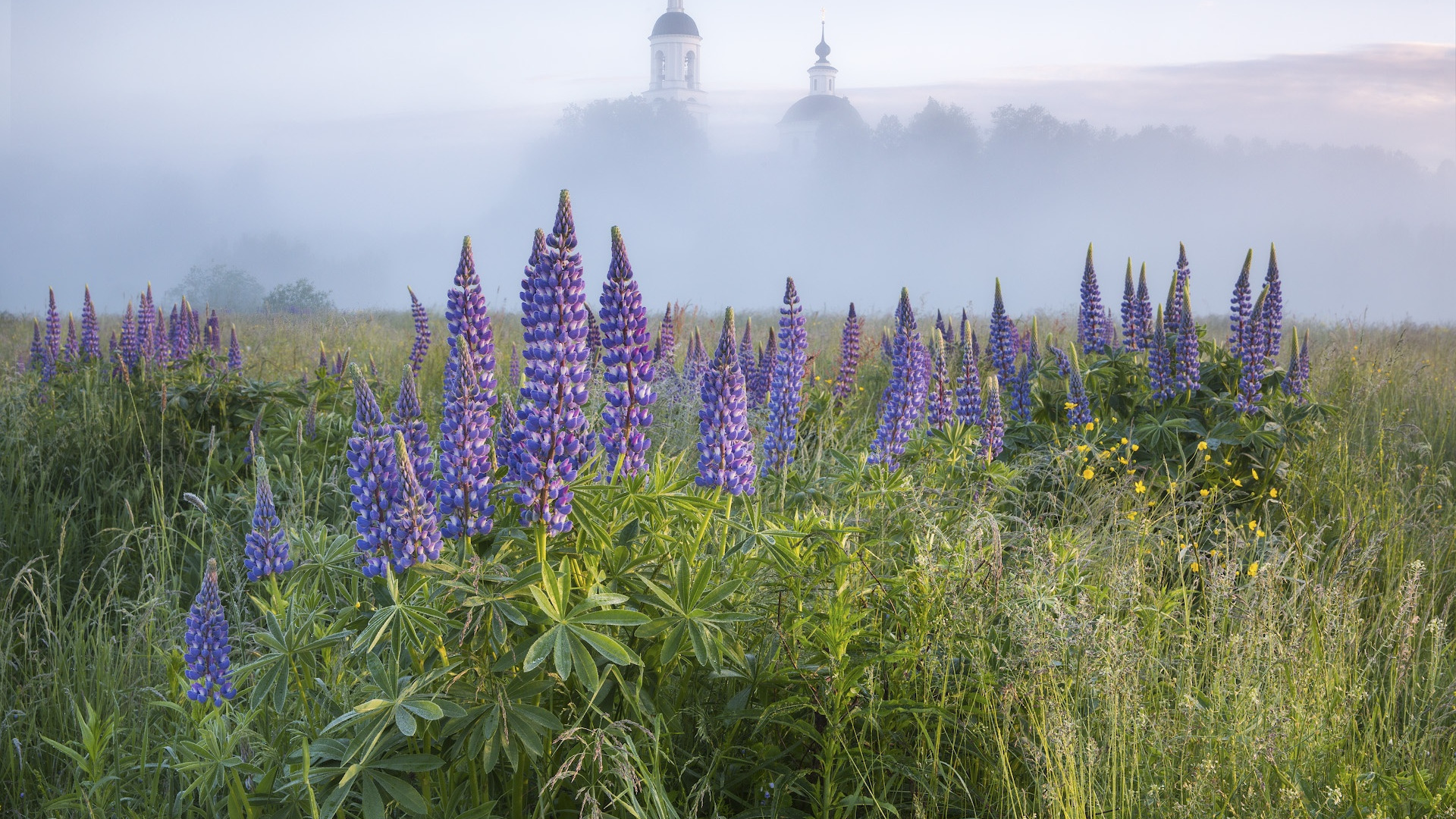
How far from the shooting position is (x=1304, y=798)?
7.48 ft

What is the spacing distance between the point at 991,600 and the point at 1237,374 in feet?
13.0

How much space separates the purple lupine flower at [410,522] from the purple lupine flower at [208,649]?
0.79 meters

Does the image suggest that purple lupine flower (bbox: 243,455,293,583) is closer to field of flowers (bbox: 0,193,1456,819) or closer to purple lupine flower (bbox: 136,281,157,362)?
field of flowers (bbox: 0,193,1456,819)

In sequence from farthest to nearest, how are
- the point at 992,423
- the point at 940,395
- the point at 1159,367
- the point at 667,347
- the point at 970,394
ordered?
1. the point at 667,347
2. the point at 1159,367
3. the point at 970,394
4. the point at 940,395
5. the point at 992,423

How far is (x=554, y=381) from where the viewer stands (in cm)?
213

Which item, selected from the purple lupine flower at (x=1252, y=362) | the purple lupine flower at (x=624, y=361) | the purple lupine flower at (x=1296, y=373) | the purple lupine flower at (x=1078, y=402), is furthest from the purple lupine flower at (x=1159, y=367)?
the purple lupine flower at (x=624, y=361)

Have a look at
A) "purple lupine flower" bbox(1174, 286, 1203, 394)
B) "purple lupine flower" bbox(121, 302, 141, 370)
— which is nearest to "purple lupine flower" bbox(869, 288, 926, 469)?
"purple lupine flower" bbox(1174, 286, 1203, 394)

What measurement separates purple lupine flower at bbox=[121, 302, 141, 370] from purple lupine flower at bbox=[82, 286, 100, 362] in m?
0.54

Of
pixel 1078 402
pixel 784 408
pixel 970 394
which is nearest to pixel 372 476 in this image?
pixel 784 408

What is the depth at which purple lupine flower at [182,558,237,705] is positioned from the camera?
253 cm

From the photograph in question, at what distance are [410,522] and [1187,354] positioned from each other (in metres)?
4.96

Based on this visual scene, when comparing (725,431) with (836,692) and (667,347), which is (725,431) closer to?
(836,692)

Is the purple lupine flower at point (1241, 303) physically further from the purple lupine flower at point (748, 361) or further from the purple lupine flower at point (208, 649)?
the purple lupine flower at point (208, 649)

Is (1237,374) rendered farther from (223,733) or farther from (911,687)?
(223,733)
